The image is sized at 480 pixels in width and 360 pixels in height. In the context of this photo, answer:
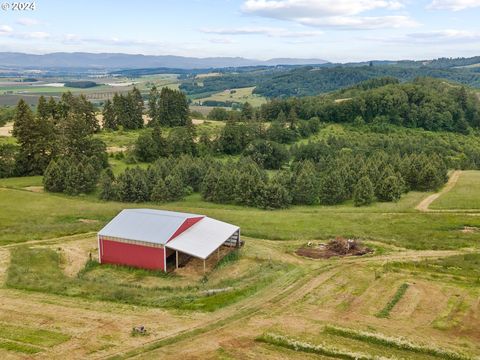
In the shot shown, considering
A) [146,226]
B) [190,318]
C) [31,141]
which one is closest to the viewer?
[190,318]

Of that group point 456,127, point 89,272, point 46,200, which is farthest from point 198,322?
point 456,127

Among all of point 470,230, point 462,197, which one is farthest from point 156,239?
point 462,197

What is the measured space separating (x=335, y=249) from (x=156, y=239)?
13.8 m

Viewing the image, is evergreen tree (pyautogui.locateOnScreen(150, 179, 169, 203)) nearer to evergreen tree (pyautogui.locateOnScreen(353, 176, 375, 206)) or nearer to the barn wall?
the barn wall

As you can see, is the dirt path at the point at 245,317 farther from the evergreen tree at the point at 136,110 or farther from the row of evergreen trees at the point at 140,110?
the evergreen tree at the point at 136,110

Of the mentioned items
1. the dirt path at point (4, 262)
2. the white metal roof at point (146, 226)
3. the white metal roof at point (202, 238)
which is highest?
the white metal roof at point (146, 226)

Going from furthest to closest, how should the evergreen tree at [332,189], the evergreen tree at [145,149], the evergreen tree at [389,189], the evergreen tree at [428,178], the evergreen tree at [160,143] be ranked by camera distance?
the evergreen tree at [160,143], the evergreen tree at [145,149], the evergreen tree at [428,178], the evergreen tree at [332,189], the evergreen tree at [389,189]

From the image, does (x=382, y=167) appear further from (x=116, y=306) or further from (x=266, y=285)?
(x=116, y=306)

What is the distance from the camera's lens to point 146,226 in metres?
33.6

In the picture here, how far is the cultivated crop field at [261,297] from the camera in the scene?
20641 millimetres

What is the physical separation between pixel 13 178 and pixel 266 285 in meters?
50.4

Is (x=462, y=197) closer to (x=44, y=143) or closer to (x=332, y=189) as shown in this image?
(x=332, y=189)

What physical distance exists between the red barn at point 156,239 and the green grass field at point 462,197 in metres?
27.8

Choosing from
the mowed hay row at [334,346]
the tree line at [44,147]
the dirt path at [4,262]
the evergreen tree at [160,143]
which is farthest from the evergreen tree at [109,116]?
the mowed hay row at [334,346]
